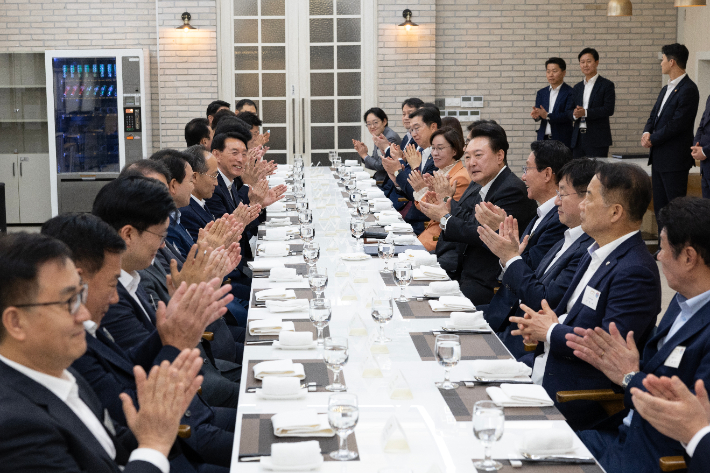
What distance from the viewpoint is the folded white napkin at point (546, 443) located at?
76.5 inches

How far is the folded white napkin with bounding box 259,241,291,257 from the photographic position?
14.3ft

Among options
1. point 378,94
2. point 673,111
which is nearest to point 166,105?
point 378,94

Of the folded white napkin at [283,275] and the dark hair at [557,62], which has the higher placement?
the dark hair at [557,62]

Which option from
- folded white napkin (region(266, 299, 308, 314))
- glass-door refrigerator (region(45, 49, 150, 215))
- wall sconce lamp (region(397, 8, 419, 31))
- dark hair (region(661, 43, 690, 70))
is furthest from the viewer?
wall sconce lamp (region(397, 8, 419, 31))

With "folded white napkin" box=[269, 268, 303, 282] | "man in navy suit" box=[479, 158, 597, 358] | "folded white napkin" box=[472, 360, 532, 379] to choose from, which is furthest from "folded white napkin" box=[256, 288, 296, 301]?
"folded white napkin" box=[472, 360, 532, 379]

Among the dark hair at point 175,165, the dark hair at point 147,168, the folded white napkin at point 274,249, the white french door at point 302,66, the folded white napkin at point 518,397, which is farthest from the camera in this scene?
the white french door at point 302,66

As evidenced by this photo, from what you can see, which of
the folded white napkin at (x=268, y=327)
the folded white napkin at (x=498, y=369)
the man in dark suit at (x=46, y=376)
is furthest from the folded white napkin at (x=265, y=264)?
the man in dark suit at (x=46, y=376)

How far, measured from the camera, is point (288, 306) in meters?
3.25

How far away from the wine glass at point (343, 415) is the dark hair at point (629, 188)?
Result: 151cm

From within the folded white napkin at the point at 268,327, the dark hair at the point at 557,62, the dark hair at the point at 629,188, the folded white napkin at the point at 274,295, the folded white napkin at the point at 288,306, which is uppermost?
the dark hair at the point at 557,62

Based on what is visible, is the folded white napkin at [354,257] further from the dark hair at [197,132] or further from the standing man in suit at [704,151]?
the standing man in suit at [704,151]

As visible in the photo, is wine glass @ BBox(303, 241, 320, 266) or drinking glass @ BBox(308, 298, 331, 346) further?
wine glass @ BBox(303, 241, 320, 266)

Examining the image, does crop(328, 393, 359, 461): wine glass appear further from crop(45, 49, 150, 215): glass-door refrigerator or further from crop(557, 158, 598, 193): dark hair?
crop(45, 49, 150, 215): glass-door refrigerator

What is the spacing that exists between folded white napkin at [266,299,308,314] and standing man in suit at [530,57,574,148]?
647 centimetres
